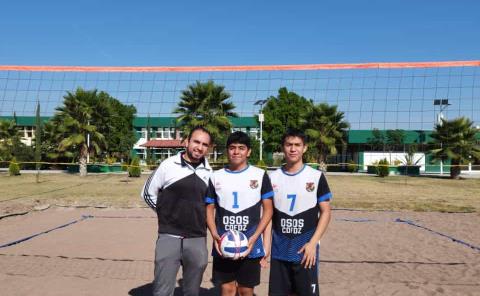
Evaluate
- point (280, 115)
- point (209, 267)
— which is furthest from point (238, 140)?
point (280, 115)

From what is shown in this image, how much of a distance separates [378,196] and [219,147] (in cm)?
1584

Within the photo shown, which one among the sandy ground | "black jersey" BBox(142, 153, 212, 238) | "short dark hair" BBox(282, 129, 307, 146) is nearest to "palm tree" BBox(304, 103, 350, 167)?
the sandy ground

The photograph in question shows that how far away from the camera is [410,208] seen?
1249cm

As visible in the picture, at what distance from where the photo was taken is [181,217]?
10.1 feet

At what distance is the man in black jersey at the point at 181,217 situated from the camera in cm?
303

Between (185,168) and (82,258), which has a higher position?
(185,168)

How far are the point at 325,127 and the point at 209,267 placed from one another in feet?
80.3

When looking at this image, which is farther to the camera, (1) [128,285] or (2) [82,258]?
(2) [82,258]

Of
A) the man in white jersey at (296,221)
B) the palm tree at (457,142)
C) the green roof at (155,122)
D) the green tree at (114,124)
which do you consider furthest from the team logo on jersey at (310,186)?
the green roof at (155,122)

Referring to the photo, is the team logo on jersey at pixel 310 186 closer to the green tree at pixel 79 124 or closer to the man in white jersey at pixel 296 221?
the man in white jersey at pixel 296 221

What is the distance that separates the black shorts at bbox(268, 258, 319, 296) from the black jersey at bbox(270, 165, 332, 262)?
7 cm

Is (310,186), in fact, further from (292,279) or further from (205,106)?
(205,106)

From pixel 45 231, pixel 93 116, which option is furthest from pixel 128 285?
pixel 93 116

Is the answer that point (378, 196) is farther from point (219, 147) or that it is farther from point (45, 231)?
point (219, 147)
